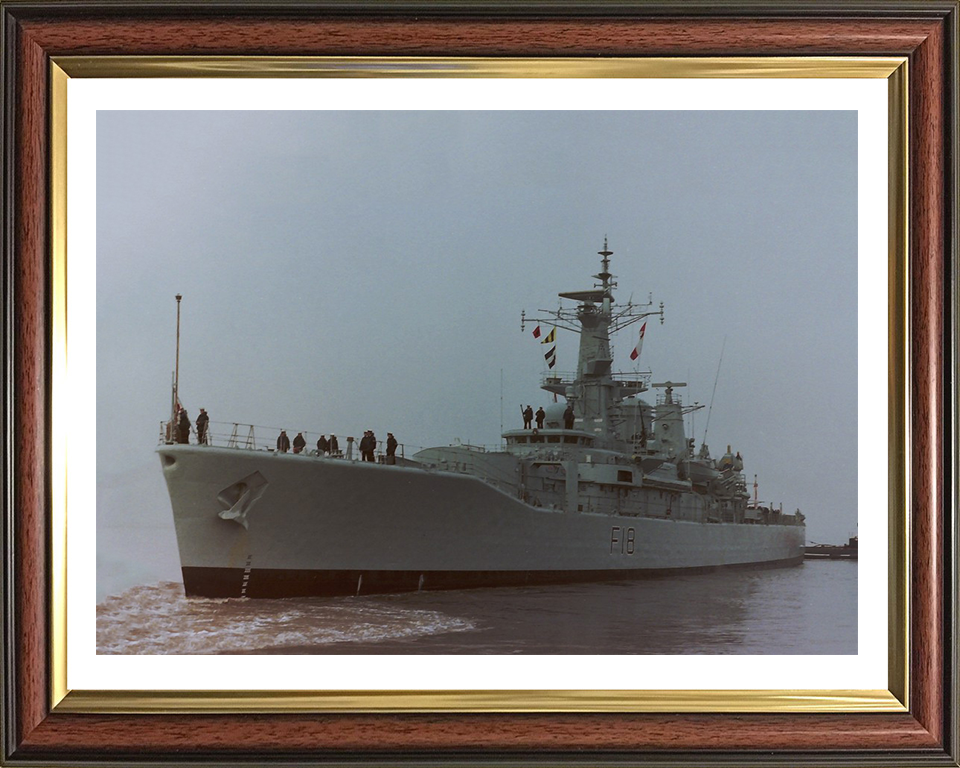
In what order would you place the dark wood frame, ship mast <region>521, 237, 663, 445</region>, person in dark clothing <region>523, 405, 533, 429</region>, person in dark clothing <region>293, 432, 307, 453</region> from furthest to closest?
person in dark clothing <region>523, 405, 533, 429</region> < person in dark clothing <region>293, 432, 307, 453</region> < ship mast <region>521, 237, 663, 445</region> < the dark wood frame

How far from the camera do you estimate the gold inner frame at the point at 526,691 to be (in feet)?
8.25

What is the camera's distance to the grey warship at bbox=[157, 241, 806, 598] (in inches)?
133

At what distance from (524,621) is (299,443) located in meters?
1.21

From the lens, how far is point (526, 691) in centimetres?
253

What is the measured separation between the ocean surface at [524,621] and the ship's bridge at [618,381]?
0.91 meters

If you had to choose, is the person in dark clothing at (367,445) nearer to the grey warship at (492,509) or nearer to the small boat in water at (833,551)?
the grey warship at (492,509)

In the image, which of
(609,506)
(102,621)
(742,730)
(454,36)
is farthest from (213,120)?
(609,506)

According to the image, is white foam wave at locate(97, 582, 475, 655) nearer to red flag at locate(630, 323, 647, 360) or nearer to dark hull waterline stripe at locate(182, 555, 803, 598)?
dark hull waterline stripe at locate(182, 555, 803, 598)

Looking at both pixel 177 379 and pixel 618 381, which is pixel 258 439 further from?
pixel 618 381

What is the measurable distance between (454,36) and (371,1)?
0.90ft

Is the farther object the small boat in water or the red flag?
the red flag

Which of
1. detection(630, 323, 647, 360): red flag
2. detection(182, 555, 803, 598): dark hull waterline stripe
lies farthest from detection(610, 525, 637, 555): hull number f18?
detection(630, 323, 647, 360): red flag

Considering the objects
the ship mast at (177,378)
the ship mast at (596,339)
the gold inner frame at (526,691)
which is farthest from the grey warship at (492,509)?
the gold inner frame at (526,691)

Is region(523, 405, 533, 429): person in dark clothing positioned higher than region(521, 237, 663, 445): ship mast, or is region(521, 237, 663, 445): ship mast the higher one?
region(521, 237, 663, 445): ship mast
